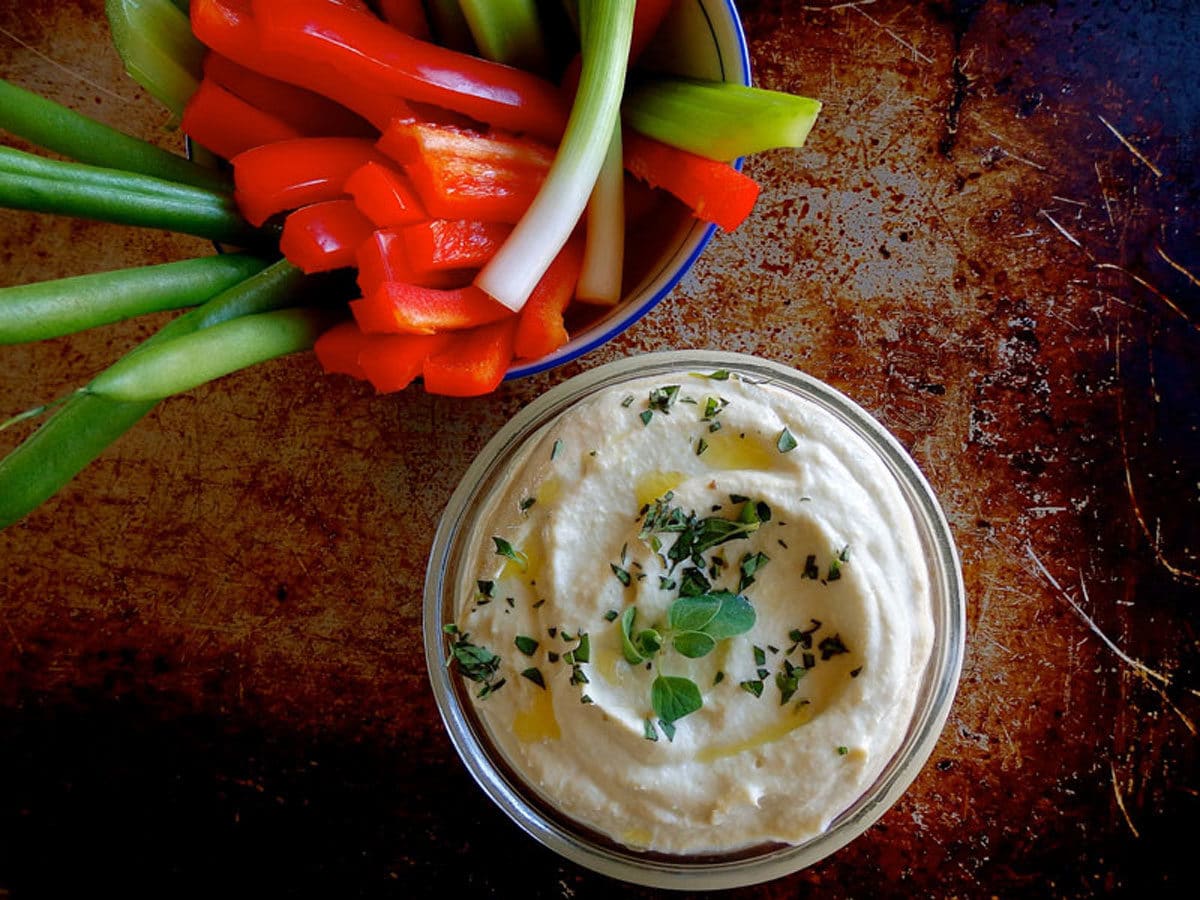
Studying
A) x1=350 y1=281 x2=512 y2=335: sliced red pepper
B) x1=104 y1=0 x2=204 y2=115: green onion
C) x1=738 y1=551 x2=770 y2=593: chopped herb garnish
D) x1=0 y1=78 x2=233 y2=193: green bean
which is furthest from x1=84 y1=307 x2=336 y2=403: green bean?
x1=738 y1=551 x2=770 y2=593: chopped herb garnish

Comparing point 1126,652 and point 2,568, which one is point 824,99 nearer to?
point 1126,652

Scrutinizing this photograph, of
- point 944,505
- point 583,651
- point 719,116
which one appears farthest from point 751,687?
point 719,116

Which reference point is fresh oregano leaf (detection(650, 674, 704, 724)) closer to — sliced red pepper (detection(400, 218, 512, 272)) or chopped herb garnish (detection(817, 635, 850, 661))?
chopped herb garnish (detection(817, 635, 850, 661))

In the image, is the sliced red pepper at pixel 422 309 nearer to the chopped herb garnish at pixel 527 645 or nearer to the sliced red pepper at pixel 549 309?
the sliced red pepper at pixel 549 309

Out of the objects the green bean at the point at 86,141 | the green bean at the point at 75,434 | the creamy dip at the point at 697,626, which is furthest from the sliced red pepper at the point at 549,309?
the green bean at the point at 86,141

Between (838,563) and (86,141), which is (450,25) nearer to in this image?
(86,141)
